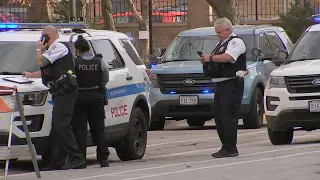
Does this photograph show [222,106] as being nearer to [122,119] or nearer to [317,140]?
[122,119]

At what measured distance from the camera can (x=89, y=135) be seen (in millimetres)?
12406

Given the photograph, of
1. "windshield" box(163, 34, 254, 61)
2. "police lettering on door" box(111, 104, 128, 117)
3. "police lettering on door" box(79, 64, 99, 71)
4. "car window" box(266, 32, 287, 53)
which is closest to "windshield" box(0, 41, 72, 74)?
"police lettering on door" box(79, 64, 99, 71)

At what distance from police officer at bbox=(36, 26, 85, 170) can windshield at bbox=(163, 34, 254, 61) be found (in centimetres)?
718

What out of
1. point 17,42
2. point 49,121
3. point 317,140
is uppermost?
point 17,42

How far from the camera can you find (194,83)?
17.8m

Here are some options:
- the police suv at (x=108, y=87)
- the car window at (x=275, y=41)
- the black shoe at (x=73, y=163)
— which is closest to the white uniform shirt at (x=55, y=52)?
the police suv at (x=108, y=87)

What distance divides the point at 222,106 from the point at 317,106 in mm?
1805

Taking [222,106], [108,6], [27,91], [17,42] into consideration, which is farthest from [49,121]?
[108,6]

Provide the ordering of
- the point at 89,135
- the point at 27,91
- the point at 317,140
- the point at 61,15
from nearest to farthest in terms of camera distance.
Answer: the point at 27,91, the point at 89,135, the point at 317,140, the point at 61,15

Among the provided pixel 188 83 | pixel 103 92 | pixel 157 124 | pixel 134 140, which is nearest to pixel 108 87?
pixel 103 92

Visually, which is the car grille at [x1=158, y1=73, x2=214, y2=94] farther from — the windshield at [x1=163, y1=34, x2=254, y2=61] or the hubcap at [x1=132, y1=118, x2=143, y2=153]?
the hubcap at [x1=132, y1=118, x2=143, y2=153]

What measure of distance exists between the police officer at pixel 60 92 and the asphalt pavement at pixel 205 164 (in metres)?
0.30

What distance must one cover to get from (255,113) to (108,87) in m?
6.26

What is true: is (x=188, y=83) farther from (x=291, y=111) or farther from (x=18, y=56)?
(x=18, y=56)
